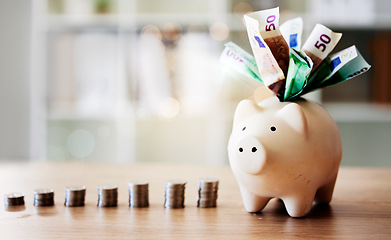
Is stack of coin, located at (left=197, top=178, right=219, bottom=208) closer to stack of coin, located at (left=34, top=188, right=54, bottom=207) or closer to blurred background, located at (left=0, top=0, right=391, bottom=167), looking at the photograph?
stack of coin, located at (left=34, top=188, right=54, bottom=207)

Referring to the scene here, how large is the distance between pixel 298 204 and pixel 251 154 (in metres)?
0.11

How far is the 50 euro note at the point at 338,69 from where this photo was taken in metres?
0.72

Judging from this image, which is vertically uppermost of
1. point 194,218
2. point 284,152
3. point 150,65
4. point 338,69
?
point 150,65

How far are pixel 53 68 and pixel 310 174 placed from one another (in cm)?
198

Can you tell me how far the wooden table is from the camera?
2.00 feet

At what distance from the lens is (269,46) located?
710 millimetres

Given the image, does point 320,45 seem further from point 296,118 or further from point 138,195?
point 138,195

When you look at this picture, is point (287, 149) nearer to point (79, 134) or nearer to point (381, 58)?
point (381, 58)

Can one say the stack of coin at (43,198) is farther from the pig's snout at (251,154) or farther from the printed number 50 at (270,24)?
the printed number 50 at (270,24)

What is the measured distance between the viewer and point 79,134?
2611 mm

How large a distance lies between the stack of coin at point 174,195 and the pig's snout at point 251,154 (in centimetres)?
13

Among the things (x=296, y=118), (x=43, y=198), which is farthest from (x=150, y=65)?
→ (x=296, y=118)

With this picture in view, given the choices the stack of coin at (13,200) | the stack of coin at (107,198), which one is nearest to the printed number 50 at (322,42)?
the stack of coin at (107,198)

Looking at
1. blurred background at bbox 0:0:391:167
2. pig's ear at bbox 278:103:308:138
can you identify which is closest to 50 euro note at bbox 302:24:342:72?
pig's ear at bbox 278:103:308:138
